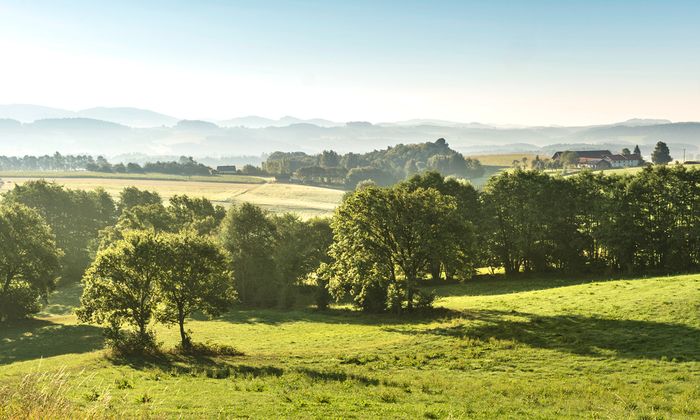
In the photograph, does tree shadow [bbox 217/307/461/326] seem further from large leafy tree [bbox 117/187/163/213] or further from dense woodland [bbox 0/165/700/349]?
large leafy tree [bbox 117/187/163/213]

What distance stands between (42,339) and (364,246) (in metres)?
36.9

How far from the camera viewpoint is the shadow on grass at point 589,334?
30542mm

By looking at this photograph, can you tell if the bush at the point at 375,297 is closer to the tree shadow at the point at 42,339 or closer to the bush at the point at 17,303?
the tree shadow at the point at 42,339

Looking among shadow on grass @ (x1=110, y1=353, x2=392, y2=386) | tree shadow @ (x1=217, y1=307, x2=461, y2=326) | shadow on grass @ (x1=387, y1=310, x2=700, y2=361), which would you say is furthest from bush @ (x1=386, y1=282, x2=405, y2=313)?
shadow on grass @ (x1=110, y1=353, x2=392, y2=386)

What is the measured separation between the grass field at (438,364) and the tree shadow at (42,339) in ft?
0.92

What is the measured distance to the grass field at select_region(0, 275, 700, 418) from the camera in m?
22.9

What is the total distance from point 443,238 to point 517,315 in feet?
34.4

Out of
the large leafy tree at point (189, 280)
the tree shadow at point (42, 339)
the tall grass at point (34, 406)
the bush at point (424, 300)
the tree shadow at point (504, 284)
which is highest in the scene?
the tall grass at point (34, 406)

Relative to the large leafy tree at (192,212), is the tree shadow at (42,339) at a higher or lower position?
lower

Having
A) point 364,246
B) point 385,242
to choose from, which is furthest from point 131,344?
point 385,242

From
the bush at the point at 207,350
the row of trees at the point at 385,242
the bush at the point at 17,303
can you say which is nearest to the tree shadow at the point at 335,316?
the row of trees at the point at 385,242

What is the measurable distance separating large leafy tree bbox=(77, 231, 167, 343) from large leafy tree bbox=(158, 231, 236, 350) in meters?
0.76

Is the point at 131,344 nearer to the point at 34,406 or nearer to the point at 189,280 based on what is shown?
the point at 189,280

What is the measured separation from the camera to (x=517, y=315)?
1686 inches
